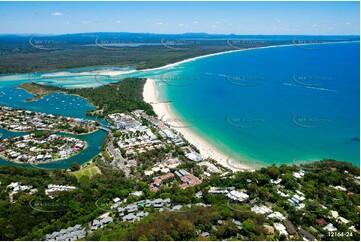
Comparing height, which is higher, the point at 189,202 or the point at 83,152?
the point at 189,202

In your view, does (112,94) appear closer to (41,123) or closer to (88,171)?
(41,123)

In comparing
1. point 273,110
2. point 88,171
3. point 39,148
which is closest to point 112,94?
point 39,148

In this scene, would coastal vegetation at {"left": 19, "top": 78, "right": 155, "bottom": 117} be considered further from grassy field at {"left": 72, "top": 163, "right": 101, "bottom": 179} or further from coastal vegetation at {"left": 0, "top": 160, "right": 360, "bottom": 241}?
Result: coastal vegetation at {"left": 0, "top": 160, "right": 360, "bottom": 241}

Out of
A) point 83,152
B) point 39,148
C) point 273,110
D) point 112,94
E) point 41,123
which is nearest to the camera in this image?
point 83,152

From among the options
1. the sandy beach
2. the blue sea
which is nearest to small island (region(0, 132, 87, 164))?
the blue sea

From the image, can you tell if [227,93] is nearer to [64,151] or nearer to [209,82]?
[209,82]

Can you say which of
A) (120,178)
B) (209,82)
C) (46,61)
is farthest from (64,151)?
(46,61)

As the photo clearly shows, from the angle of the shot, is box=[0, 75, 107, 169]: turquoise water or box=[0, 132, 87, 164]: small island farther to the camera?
box=[0, 75, 107, 169]: turquoise water
